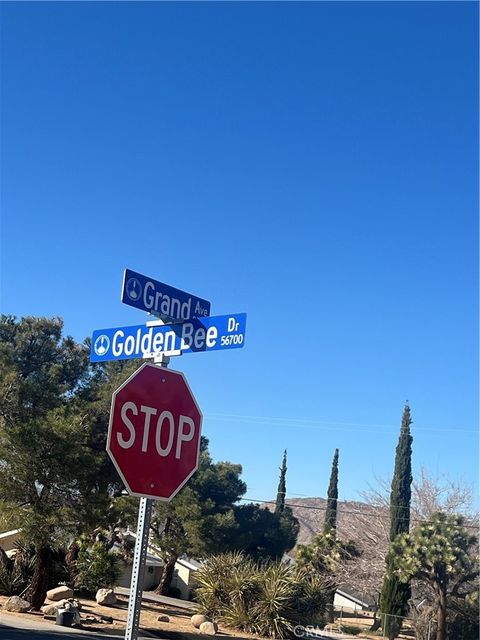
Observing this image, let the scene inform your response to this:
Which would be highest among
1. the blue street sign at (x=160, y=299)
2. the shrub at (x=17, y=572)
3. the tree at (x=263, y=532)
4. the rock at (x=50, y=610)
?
the blue street sign at (x=160, y=299)

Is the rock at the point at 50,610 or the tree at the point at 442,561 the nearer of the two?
the rock at the point at 50,610

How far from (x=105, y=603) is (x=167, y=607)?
6.06 meters

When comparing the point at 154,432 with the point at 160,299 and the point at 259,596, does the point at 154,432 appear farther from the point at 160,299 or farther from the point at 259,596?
the point at 259,596

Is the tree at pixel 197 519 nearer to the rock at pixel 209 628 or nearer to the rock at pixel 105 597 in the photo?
the rock at pixel 105 597

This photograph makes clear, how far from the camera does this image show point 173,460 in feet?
13.9

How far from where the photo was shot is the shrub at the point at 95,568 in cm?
3156

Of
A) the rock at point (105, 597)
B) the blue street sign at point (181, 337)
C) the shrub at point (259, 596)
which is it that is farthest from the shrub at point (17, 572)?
the blue street sign at point (181, 337)

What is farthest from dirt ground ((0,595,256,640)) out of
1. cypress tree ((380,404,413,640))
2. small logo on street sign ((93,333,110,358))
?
small logo on street sign ((93,333,110,358))

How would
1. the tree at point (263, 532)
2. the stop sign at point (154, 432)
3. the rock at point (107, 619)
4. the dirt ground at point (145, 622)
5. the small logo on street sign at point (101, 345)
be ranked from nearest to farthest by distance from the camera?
the stop sign at point (154, 432) → the small logo on street sign at point (101, 345) → the dirt ground at point (145, 622) → the rock at point (107, 619) → the tree at point (263, 532)

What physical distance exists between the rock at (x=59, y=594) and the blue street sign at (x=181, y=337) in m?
27.9

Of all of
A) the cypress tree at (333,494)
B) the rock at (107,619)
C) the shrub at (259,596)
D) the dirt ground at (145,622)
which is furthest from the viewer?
the cypress tree at (333,494)

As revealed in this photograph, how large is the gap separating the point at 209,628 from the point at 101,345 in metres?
25.0

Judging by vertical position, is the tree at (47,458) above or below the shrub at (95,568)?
above

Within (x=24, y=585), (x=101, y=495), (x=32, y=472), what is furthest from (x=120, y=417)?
(x=24, y=585)
